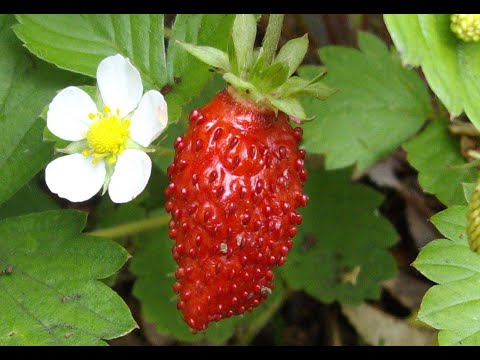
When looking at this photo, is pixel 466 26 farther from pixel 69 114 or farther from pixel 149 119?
pixel 69 114

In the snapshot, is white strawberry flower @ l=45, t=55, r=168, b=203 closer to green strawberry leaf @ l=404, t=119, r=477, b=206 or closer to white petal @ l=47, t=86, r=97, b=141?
white petal @ l=47, t=86, r=97, b=141

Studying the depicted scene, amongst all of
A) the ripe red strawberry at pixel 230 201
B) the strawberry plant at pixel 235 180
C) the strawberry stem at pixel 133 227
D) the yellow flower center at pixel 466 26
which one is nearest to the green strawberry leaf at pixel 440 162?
the strawberry plant at pixel 235 180

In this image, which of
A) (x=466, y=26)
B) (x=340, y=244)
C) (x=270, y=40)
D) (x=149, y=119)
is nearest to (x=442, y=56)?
(x=466, y=26)

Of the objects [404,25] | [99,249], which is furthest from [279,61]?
[99,249]

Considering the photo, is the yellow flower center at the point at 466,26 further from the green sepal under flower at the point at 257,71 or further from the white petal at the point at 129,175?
the white petal at the point at 129,175

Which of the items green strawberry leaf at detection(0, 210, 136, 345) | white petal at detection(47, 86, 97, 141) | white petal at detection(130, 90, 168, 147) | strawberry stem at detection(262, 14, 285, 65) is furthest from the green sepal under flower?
green strawberry leaf at detection(0, 210, 136, 345)

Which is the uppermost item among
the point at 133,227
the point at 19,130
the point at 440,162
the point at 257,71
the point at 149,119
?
the point at 257,71

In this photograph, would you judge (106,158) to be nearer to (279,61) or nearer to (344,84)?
(279,61)
